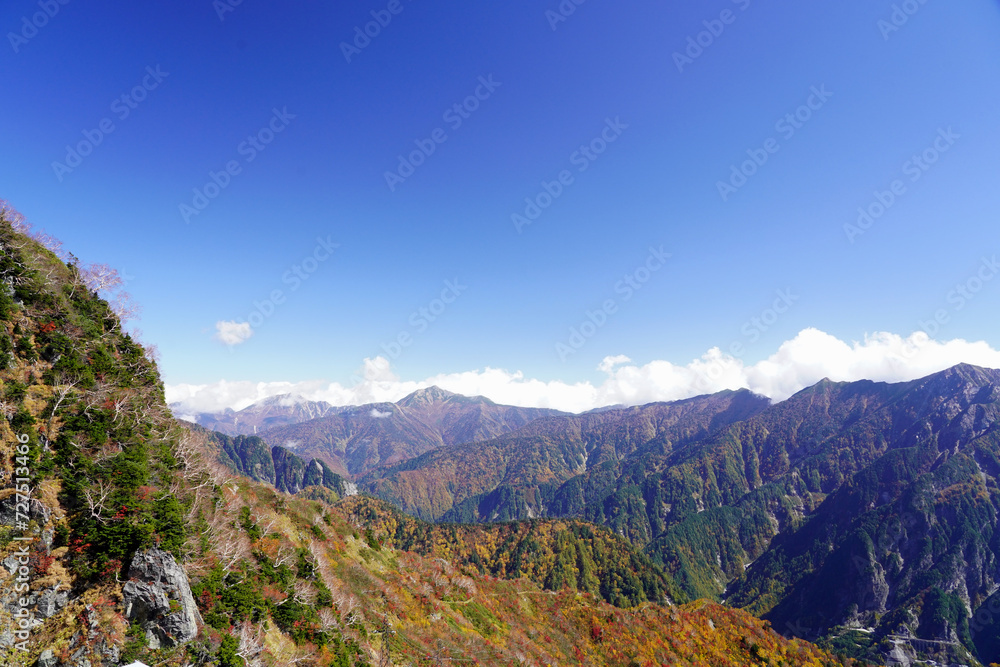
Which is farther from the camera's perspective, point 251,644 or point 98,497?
point 251,644

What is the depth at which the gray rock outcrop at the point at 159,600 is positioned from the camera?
2477 cm

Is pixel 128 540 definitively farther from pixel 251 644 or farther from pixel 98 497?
pixel 251 644

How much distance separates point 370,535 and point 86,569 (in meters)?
71.1

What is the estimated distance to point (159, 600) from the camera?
25.6m

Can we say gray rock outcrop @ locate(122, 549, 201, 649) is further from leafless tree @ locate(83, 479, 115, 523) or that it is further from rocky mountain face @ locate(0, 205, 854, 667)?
leafless tree @ locate(83, 479, 115, 523)

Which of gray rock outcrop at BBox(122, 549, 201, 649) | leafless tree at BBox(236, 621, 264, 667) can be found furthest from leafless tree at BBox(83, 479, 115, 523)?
leafless tree at BBox(236, 621, 264, 667)

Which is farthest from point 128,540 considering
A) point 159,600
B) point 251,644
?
point 251,644

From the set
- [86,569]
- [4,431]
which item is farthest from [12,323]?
[86,569]

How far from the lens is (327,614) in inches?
1654

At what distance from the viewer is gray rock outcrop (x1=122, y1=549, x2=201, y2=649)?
81.3 ft

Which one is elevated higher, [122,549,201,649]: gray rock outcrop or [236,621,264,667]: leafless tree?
[122,549,201,649]: gray rock outcrop

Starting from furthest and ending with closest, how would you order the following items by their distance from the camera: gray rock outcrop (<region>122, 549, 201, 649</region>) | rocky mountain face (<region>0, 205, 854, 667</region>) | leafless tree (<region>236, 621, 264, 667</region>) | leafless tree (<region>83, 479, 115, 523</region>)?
1. leafless tree (<region>236, 621, 264, 667</region>)
2. leafless tree (<region>83, 479, 115, 523</region>)
3. gray rock outcrop (<region>122, 549, 201, 649</region>)
4. rocky mountain face (<region>0, 205, 854, 667</region>)

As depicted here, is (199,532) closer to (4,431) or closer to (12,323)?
(4,431)

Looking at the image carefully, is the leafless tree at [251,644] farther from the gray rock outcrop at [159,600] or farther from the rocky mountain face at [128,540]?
the gray rock outcrop at [159,600]
